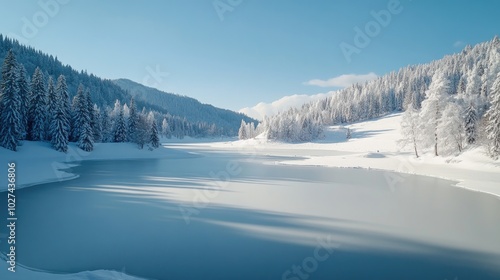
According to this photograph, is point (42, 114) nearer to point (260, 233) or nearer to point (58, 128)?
point (58, 128)

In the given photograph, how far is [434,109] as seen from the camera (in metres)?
42.6

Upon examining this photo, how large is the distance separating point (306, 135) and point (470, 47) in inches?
5816

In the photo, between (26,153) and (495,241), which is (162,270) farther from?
(26,153)

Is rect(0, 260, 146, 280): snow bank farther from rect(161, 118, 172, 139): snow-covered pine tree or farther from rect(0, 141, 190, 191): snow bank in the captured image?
rect(161, 118, 172, 139): snow-covered pine tree

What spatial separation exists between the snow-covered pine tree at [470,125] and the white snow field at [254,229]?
54.9 feet

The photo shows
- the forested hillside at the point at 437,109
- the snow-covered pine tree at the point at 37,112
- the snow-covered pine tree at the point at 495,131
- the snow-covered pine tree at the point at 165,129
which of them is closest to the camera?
the snow-covered pine tree at the point at 495,131

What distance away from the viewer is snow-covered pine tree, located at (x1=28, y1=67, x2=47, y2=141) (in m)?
44.4

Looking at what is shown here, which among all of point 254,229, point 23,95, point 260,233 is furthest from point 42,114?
point 260,233

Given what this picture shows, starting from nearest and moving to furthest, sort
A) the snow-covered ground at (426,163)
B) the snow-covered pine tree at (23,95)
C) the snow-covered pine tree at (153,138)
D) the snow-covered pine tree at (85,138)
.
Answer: the snow-covered ground at (426,163), the snow-covered pine tree at (23,95), the snow-covered pine tree at (85,138), the snow-covered pine tree at (153,138)

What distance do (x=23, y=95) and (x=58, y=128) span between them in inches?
289

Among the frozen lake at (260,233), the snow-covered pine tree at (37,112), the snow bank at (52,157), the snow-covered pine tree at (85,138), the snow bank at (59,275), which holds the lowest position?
the frozen lake at (260,233)

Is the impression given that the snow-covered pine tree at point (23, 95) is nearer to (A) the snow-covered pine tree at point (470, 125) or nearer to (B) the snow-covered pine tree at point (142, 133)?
(B) the snow-covered pine tree at point (142, 133)

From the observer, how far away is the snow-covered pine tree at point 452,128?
39250 millimetres


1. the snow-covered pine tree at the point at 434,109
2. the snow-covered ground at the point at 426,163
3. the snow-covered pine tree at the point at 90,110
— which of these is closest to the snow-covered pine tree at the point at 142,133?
the snow-covered pine tree at the point at 90,110
